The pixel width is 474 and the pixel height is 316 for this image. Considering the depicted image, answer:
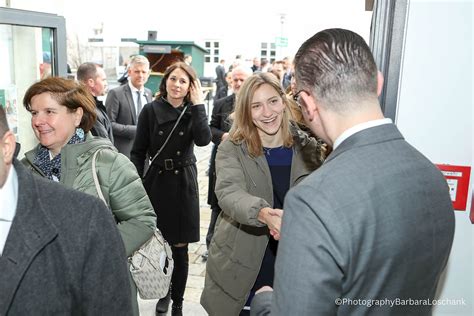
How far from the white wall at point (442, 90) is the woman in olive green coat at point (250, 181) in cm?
75

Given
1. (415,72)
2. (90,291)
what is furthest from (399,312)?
(415,72)

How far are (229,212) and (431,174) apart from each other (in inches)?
48.2

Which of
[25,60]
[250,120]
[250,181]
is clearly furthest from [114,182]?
[25,60]

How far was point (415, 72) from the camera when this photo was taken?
1.86 metres

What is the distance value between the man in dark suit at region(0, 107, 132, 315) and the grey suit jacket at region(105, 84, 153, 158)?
3521mm

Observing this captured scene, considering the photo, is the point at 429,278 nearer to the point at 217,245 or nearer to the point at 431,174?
the point at 431,174

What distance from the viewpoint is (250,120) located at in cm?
262

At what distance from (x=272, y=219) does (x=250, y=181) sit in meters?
0.43

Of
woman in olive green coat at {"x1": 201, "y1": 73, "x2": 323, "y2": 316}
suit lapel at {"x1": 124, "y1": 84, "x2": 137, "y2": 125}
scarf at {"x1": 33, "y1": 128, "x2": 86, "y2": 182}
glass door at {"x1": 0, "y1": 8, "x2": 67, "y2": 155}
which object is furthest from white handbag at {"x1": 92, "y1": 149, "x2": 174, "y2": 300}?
suit lapel at {"x1": 124, "y1": 84, "x2": 137, "y2": 125}

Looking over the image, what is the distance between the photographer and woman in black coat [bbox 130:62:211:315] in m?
3.76

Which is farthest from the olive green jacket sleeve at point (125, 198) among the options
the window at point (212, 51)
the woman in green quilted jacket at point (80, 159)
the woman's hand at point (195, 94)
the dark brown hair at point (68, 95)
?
the window at point (212, 51)

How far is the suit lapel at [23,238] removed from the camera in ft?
3.97

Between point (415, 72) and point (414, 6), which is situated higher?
point (414, 6)

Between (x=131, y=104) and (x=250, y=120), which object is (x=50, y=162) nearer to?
(x=250, y=120)
